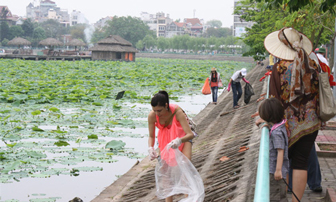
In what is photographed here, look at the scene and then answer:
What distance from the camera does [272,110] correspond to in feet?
13.2

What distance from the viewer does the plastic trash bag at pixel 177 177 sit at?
442 cm

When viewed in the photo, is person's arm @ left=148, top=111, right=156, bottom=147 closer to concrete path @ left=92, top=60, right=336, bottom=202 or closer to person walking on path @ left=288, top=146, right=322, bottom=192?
concrete path @ left=92, top=60, right=336, bottom=202

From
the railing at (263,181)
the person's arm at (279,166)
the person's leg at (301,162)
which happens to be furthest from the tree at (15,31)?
the railing at (263,181)

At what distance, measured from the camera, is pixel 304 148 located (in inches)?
167

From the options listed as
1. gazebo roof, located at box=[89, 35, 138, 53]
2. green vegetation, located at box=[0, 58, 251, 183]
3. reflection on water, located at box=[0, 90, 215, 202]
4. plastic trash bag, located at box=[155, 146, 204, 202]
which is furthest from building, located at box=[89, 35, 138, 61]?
plastic trash bag, located at box=[155, 146, 204, 202]

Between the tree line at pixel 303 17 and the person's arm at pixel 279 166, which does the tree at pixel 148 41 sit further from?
the person's arm at pixel 279 166

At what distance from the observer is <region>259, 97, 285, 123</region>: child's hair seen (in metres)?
3.99

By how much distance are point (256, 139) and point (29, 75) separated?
25970 millimetres

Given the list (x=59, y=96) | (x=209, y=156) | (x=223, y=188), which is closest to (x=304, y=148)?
(x=223, y=188)

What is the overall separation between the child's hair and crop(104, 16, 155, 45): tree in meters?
111

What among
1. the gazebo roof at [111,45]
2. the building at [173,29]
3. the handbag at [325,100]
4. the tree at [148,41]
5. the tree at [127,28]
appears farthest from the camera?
the building at [173,29]

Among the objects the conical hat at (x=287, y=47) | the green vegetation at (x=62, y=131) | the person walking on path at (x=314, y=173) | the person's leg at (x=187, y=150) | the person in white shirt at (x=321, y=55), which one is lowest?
the green vegetation at (x=62, y=131)

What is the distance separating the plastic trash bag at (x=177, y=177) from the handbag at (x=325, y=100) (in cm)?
130

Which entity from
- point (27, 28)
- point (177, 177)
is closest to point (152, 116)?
point (177, 177)
